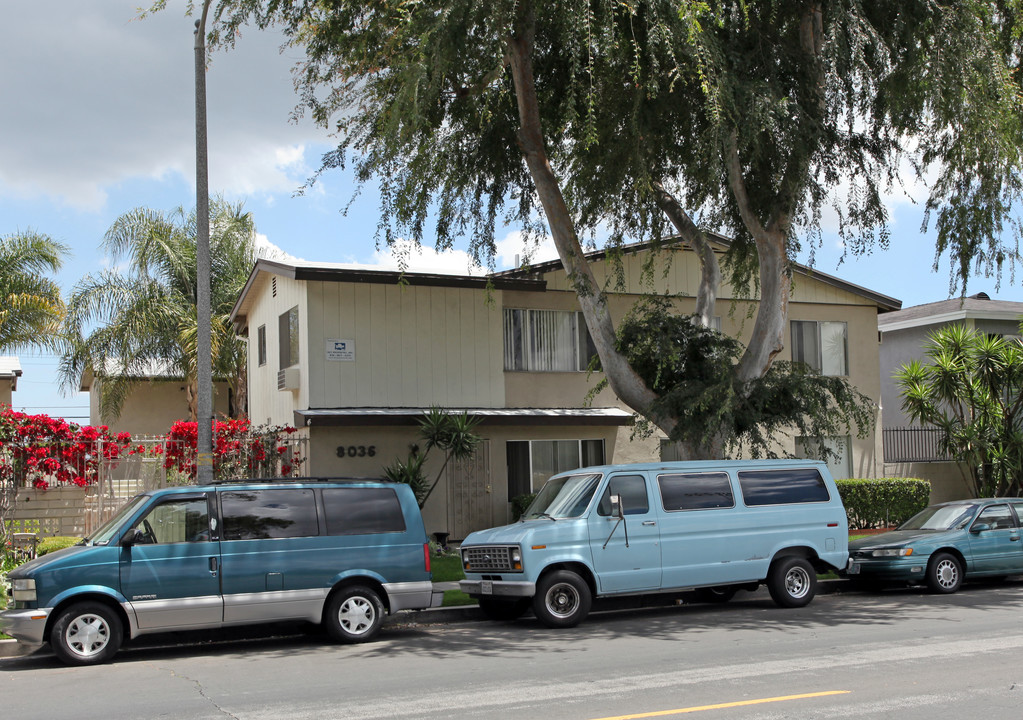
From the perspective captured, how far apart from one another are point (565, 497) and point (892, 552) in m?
5.25

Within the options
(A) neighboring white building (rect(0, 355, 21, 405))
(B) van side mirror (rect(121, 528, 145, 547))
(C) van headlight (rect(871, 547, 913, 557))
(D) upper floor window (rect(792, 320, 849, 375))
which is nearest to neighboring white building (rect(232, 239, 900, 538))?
(D) upper floor window (rect(792, 320, 849, 375))

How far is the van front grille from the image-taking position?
11906 millimetres

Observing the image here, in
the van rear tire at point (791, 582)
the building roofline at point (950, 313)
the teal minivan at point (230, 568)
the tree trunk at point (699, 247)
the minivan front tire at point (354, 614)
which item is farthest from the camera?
the building roofline at point (950, 313)

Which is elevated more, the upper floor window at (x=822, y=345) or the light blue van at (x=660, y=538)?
the upper floor window at (x=822, y=345)

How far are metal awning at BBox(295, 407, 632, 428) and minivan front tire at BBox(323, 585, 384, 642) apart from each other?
7727 mm

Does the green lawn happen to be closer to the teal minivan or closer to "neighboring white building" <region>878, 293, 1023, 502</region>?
the teal minivan

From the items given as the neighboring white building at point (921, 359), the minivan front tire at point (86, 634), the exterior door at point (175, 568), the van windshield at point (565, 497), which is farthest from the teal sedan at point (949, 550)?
the minivan front tire at point (86, 634)

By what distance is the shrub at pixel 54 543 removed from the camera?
15.4 m

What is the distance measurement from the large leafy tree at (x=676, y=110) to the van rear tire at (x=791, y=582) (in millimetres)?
2881

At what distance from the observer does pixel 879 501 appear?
76.4ft

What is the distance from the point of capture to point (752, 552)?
13.0 meters

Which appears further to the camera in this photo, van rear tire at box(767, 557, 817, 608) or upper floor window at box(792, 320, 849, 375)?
upper floor window at box(792, 320, 849, 375)

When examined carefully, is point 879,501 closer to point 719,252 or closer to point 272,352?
point 719,252

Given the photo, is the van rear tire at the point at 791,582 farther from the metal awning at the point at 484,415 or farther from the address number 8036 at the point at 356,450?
the address number 8036 at the point at 356,450
